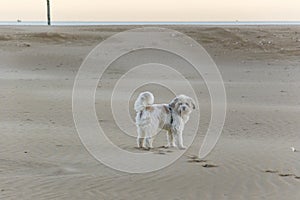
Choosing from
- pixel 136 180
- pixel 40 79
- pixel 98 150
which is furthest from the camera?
pixel 40 79

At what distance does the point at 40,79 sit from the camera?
68.4 feet

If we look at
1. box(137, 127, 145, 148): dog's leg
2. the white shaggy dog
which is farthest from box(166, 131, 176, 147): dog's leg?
box(137, 127, 145, 148): dog's leg

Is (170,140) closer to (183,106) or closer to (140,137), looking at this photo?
(140,137)

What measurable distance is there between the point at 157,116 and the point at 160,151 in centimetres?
66

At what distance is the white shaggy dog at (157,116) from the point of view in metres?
9.04

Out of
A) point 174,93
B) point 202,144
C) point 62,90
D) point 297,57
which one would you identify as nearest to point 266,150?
point 202,144

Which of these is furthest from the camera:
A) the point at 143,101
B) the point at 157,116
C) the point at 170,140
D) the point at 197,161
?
the point at 170,140

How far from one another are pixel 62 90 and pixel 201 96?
4.74 m

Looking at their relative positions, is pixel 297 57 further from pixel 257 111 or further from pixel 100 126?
pixel 100 126

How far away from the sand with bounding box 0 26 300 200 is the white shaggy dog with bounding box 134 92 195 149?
0.40m

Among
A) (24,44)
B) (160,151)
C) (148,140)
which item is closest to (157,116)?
(148,140)

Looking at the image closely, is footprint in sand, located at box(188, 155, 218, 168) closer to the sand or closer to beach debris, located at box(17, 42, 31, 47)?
A: the sand

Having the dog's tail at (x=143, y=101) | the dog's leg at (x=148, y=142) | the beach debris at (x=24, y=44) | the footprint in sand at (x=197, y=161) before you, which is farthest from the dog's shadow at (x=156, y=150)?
the beach debris at (x=24, y=44)

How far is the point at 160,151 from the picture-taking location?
30.7 ft
